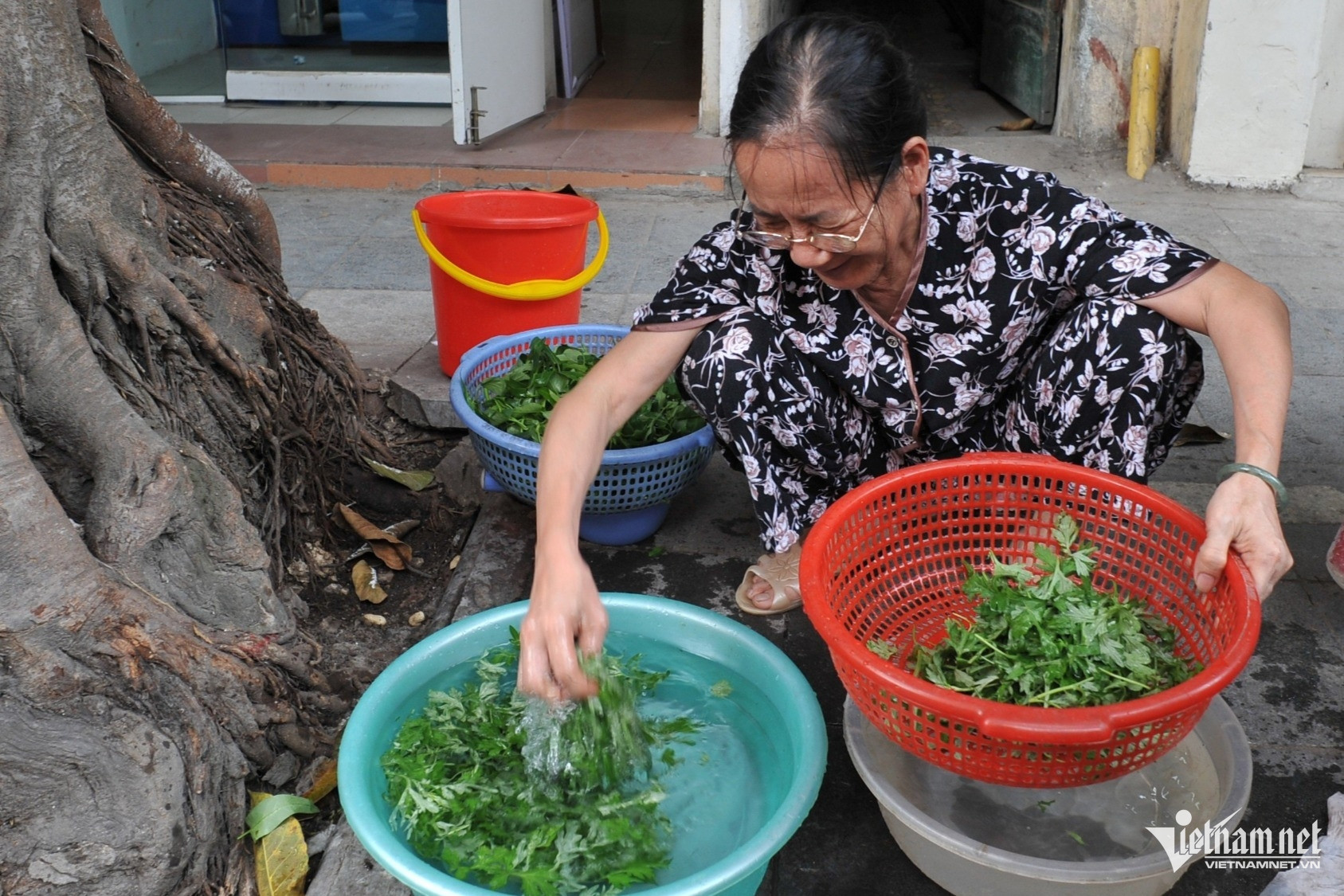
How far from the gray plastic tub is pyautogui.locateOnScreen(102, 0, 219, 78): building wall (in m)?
7.20

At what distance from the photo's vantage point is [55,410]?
1.81 m

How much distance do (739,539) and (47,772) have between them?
1504mm

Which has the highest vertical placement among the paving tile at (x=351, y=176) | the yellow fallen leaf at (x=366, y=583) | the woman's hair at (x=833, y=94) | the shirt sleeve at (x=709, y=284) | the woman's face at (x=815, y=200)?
the woman's hair at (x=833, y=94)

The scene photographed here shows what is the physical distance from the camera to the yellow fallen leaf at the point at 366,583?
8.00ft

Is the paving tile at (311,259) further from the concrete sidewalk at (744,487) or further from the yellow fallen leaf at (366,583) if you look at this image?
the yellow fallen leaf at (366,583)

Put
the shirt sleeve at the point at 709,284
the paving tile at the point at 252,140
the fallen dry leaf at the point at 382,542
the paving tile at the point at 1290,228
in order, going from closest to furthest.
Answer: the shirt sleeve at the point at 709,284 → the fallen dry leaf at the point at 382,542 → the paving tile at the point at 1290,228 → the paving tile at the point at 252,140

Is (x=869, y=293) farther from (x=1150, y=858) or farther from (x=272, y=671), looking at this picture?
(x=272, y=671)

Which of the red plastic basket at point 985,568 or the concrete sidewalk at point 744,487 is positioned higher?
the red plastic basket at point 985,568

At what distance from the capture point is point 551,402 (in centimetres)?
256

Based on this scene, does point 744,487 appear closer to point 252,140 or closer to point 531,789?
point 531,789

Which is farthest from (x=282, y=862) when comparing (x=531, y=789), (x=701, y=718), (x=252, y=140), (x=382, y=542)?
(x=252, y=140)

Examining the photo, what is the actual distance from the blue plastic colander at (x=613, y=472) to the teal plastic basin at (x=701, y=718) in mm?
461

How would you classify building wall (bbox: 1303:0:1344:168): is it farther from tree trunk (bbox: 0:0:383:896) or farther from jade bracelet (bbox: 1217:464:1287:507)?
tree trunk (bbox: 0:0:383:896)

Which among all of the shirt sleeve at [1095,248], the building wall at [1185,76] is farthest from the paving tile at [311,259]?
the building wall at [1185,76]
